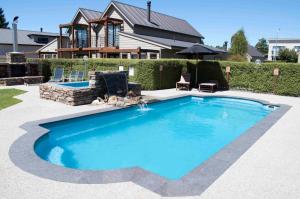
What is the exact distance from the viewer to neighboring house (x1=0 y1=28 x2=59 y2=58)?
3922 cm

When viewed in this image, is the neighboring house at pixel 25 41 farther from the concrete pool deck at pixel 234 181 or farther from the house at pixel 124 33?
the concrete pool deck at pixel 234 181

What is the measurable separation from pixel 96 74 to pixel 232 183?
9645 mm

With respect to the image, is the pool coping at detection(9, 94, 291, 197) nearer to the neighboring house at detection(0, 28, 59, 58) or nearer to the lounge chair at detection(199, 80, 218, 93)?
the lounge chair at detection(199, 80, 218, 93)

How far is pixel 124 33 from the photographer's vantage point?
25766 mm

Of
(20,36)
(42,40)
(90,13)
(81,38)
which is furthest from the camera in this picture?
(42,40)

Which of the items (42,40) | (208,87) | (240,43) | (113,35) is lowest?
(208,87)

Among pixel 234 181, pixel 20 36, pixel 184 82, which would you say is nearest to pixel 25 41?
pixel 20 36

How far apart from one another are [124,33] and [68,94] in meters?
14.9

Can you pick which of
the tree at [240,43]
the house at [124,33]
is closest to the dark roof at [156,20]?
the house at [124,33]

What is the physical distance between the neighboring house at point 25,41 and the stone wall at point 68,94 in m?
28.9

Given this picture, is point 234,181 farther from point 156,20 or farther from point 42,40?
point 42,40

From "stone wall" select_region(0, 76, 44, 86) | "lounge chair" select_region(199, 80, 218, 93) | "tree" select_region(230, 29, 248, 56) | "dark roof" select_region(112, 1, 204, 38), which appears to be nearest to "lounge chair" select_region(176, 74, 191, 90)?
"lounge chair" select_region(199, 80, 218, 93)

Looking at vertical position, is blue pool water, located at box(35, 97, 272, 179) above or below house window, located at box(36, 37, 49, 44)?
below

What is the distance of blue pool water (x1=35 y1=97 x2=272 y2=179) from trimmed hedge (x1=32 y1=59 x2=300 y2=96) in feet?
12.6
